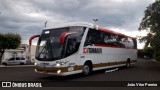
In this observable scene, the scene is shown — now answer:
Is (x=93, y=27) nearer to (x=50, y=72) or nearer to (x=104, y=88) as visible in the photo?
(x=50, y=72)

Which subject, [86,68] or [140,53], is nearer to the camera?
[86,68]

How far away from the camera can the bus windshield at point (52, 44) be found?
14.9m

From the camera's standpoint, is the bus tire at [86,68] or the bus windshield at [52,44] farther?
the bus tire at [86,68]

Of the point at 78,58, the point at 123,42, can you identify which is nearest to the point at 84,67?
the point at 78,58

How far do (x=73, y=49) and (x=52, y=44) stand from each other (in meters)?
1.40

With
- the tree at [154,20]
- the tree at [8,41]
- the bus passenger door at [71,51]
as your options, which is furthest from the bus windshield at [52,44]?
the tree at [8,41]

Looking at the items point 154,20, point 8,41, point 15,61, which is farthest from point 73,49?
point 8,41

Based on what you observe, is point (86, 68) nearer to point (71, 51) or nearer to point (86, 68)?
point (86, 68)

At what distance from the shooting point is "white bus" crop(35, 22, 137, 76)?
14844 mm

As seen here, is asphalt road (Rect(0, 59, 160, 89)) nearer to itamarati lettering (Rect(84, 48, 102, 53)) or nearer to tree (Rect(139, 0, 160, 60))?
itamarati lettering (Rect(84, 48, 102, 53))

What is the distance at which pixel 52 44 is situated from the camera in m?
15.3

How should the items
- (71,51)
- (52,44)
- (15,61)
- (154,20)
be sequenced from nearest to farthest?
(52,44)
(71,51)
(154,20)
(15,61)

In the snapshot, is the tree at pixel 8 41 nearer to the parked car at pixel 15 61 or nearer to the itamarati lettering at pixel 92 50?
the parked car at pixel 15 61

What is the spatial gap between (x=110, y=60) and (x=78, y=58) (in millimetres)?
6085
